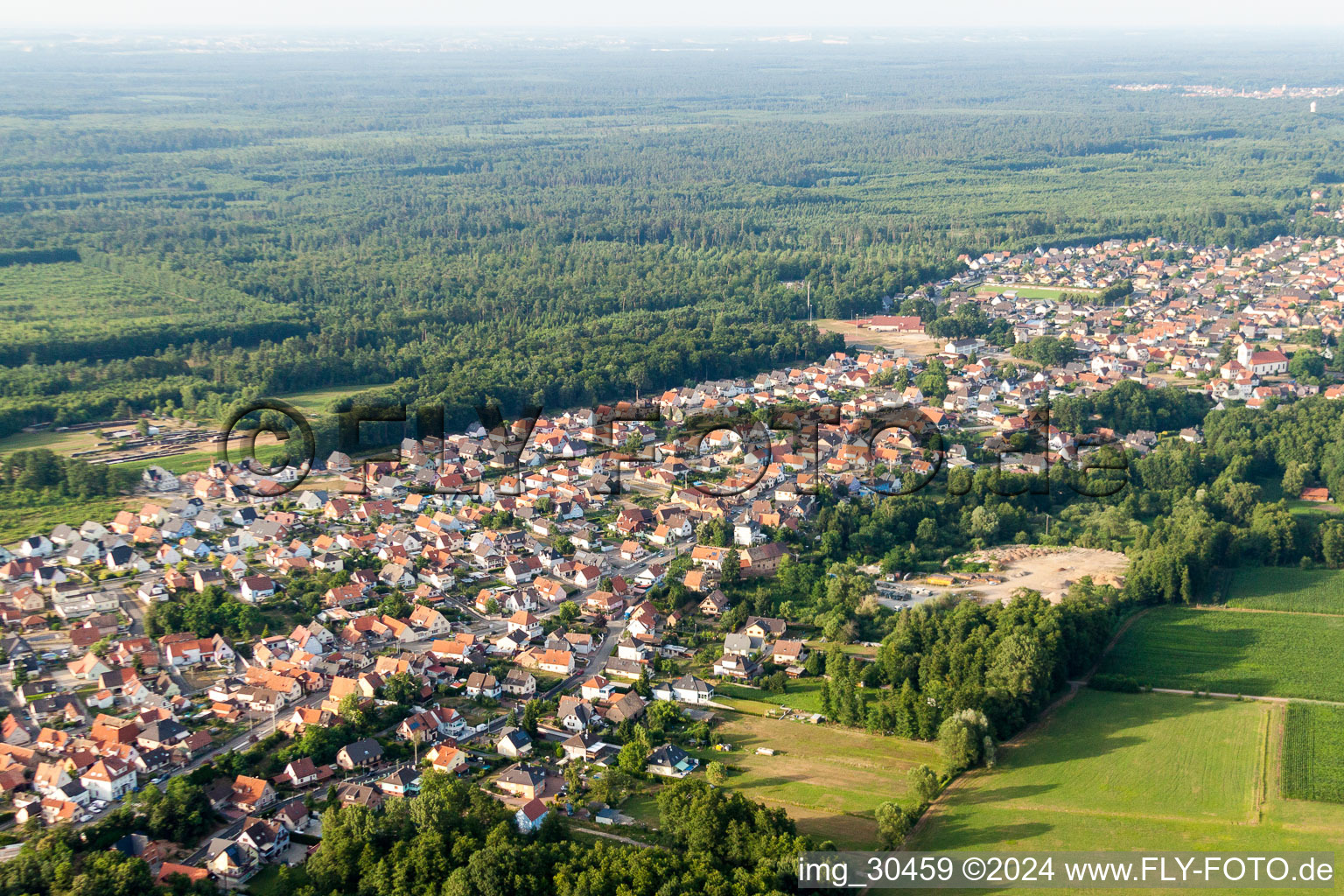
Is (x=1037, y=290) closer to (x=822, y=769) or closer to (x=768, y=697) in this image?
(x=768, y=697)

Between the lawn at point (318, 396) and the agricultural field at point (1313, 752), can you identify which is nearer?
the agricultural field at point (1313, 752)

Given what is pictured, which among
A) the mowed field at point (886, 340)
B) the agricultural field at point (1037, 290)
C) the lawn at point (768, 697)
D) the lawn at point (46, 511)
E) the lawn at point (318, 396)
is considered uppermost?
the agricultural field at point (1037, 290)

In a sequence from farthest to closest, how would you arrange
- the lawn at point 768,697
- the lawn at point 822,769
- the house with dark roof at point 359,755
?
the lawn at point 768,697, the house with dark roof at point 359,755, the lawn at point 822,769

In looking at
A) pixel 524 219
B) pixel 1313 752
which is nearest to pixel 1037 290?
pixel 524 219

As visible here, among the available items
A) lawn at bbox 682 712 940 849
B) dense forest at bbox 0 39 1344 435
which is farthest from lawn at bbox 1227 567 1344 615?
dense forest at bbox 0 39 1344 435

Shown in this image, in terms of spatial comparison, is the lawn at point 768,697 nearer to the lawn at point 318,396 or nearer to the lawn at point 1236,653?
the lawn at point 1236,653

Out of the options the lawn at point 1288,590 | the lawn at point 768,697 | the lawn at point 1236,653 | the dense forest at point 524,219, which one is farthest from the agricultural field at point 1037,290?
the lawn at point 768,697
